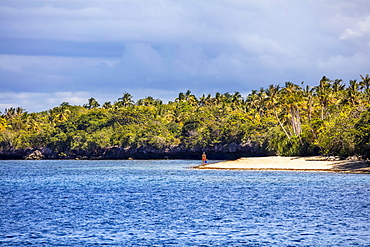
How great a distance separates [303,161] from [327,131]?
28.6ft

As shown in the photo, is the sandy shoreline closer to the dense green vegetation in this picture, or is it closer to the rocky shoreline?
the dense green vegetation

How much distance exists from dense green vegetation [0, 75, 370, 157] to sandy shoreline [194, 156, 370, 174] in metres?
2.21

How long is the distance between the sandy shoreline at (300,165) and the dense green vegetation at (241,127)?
7.23 ft

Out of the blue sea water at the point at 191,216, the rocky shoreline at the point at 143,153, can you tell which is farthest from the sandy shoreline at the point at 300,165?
the rocky shoreline at the point at 143,153

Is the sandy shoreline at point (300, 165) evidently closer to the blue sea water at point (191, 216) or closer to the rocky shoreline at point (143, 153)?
the blue sea water at point (191, 216)

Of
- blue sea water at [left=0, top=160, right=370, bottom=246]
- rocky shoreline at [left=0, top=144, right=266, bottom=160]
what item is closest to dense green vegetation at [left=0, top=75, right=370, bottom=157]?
rocky shoreline at [left=0, top=144, right=266, bottom=160]

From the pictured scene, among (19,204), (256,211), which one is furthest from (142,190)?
(256,211)

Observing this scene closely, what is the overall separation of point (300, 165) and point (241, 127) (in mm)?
50925

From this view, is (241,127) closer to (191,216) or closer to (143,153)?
(143,153)

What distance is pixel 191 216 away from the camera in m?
38.0

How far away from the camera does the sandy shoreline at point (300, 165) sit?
82594 mm

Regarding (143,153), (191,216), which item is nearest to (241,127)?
(143,153)

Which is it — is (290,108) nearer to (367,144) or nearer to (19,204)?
(367,144)

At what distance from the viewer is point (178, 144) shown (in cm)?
16188
